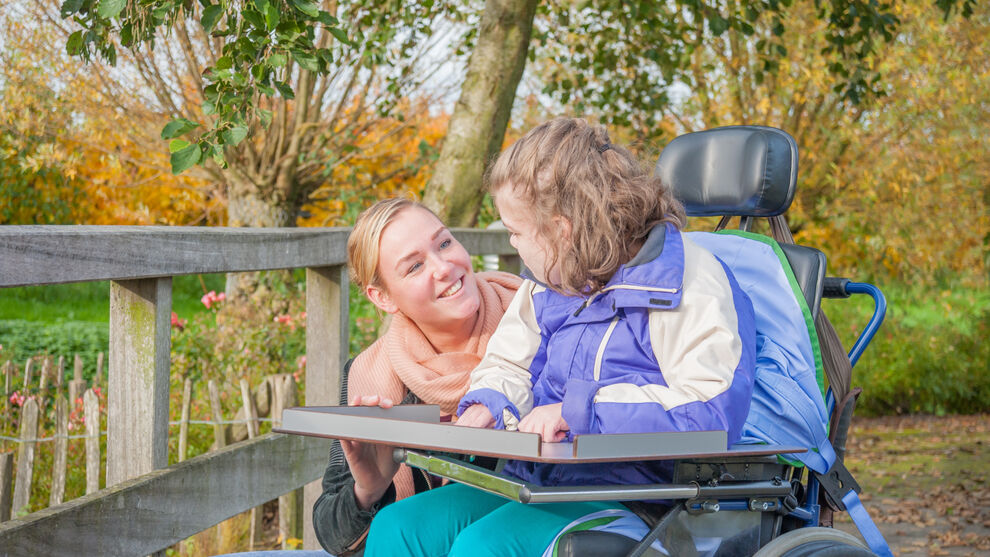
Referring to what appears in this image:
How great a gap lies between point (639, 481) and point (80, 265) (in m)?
1.03

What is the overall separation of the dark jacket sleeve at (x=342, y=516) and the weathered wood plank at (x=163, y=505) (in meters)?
0.32

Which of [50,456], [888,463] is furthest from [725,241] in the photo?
[888,463]

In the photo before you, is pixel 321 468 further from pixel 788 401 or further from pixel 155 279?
pixel 788 401

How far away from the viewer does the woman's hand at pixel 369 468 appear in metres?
1.83

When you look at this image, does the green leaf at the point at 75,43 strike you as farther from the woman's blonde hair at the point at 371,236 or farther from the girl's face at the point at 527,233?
the girl's face at the point at 527,233

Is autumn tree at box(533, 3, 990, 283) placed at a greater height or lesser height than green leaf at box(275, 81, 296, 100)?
greater

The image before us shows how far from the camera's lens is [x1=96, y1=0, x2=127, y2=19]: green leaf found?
85.9 inches

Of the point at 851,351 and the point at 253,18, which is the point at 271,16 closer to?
the point at 253,18

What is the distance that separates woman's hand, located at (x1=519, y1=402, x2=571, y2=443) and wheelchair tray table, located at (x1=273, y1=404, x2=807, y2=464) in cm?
16

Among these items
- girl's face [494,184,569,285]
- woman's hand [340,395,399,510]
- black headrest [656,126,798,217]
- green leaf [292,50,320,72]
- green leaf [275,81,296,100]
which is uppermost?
green leaf [292,50,320,72]

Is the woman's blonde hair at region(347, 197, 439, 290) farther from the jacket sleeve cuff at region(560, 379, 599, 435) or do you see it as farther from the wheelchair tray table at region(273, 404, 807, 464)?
the jacket sleeve cuff at region(560, 379, 599, 435)

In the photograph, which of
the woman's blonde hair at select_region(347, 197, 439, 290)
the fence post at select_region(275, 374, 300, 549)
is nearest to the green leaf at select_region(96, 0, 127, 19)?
the woman's blonde hair at select_region(347, 197, 439, 290)

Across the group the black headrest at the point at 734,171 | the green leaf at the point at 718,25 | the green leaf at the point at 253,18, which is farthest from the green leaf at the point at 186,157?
the green leaf at the point at 718,25

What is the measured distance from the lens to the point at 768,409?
1789 mm
